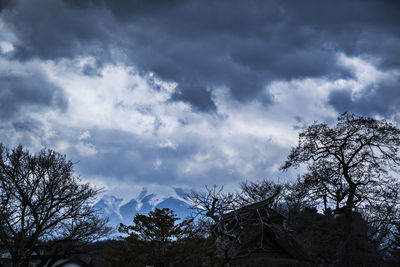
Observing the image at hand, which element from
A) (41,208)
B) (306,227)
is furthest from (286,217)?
(41,208)

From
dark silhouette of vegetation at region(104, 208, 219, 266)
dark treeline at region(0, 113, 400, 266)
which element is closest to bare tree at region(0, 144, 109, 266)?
dark treeline at region(0, 113, 400, 266)

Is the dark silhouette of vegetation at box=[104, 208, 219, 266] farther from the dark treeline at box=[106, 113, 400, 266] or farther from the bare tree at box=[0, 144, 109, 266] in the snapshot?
the bare tree at box=[0, 144, 109, 266]

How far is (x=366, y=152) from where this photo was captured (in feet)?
78.1

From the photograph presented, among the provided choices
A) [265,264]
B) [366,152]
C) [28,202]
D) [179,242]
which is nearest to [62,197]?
[28,202]

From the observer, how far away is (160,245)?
1379 cm

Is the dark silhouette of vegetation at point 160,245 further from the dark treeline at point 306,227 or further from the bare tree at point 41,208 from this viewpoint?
the bare tree at point 41,208

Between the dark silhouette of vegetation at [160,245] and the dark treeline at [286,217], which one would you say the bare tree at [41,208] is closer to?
the dark treeline at [286,217]

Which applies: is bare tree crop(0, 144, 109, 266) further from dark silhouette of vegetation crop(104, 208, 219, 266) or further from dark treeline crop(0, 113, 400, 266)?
dark silhouette of vegetation crop(104, 208, 219, 266)

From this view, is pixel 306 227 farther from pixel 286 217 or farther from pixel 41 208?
pixel 41 208

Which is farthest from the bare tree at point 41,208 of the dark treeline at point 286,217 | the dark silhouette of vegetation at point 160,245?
the dark silhouette of vegetation at point 160,245

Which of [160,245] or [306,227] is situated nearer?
[160,245]

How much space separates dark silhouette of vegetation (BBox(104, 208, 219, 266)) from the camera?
13.1 meters

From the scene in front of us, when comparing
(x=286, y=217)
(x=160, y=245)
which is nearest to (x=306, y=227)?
(x=286, y=217)

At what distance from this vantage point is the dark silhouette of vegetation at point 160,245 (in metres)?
13.1
